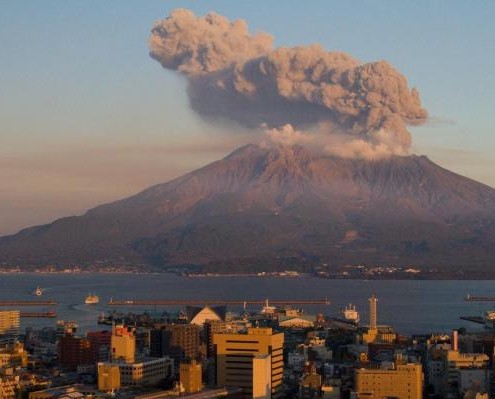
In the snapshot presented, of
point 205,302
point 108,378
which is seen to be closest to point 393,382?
point 108,378

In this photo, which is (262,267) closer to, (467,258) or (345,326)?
(467,258)

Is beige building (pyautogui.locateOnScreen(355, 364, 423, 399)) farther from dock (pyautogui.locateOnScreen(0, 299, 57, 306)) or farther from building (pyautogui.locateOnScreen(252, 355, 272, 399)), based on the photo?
dock (pyautogui.locateOnScreen(0, 299, 57, 306))

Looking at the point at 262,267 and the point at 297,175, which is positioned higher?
the point at 297,175

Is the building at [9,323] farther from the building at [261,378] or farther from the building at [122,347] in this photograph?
the building at [261,378]

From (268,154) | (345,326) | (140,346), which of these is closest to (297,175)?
(268,154)

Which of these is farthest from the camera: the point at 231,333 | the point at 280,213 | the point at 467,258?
the point at 280,213

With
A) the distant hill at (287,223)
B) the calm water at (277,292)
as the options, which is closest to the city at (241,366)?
the calm water at (277,292)

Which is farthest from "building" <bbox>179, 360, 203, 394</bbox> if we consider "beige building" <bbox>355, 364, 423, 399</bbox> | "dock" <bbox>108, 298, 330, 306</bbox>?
"dock" <bbox>108, 298, 330, 306</bbox>
